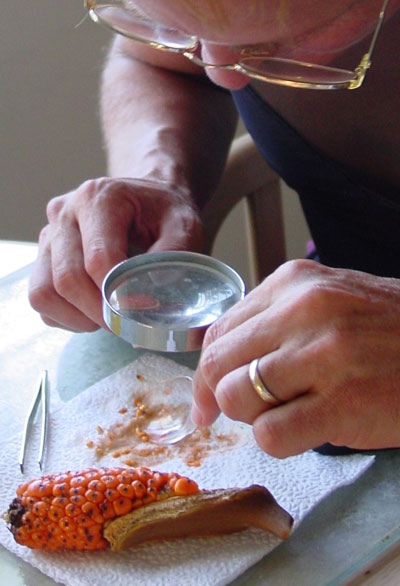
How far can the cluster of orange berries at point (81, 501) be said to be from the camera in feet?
2.33

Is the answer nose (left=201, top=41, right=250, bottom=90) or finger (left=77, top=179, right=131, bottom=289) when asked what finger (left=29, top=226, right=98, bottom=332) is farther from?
nose (left=201, top=41, right=250, bottom=90)

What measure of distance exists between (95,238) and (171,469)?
0.94 feet

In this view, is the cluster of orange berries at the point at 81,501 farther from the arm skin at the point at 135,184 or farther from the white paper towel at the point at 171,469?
the arm skin at the point at 135,184

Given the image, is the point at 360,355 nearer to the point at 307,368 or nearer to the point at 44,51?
the point at 307,368

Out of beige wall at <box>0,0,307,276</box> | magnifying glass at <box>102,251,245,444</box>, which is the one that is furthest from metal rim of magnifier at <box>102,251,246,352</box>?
beige wall at <box>0,0,307,276</box>

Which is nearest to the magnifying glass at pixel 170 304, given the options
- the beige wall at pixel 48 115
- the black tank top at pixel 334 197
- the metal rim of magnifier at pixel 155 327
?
the metal rim of magnifier at pixel 155 327

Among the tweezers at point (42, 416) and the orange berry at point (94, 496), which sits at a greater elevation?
the orange berry at point (94, 496)

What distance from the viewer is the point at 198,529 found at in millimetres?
717

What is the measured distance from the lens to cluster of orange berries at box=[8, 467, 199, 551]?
71 cm

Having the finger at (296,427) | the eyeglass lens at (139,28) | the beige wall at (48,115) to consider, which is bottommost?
the beige wall at (48,115)

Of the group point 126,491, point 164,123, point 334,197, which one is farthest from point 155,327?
point 164,123

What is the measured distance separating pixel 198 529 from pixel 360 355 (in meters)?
0.20

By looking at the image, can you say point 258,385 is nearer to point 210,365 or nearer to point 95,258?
point 210,365

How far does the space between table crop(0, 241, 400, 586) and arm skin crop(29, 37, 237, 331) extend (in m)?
0.05
